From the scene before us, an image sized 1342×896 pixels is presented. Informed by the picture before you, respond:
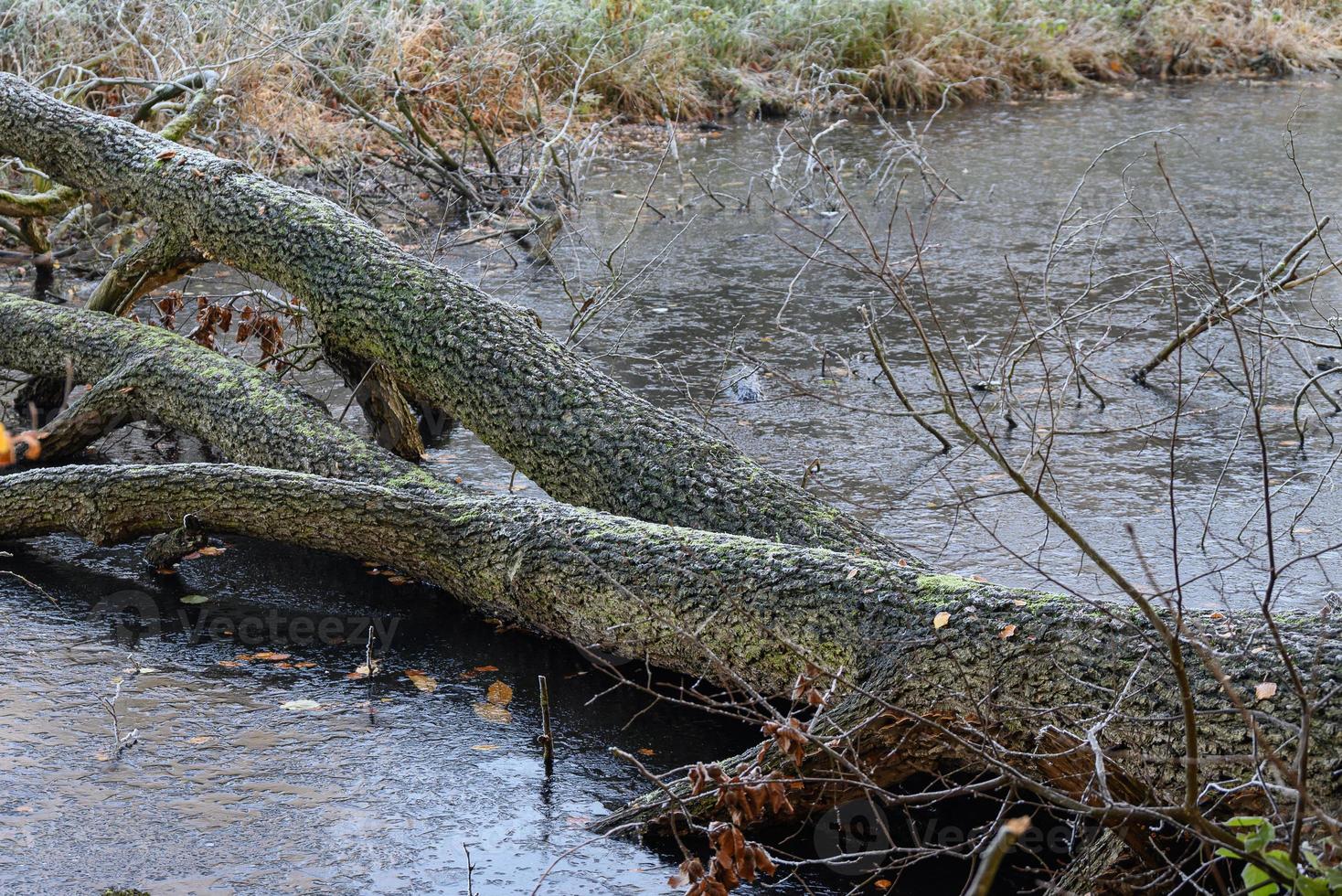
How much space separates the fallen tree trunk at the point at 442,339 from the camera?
484 cm

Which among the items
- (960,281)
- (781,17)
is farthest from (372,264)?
(781,17)

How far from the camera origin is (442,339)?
5.43m

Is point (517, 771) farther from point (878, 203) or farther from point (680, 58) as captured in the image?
point (680, 58)

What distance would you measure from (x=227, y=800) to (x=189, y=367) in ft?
8.85

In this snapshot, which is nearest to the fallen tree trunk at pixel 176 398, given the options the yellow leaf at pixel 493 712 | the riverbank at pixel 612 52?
the yellow leaf at pixel 493 712

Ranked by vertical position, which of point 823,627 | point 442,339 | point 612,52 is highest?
point 612,52

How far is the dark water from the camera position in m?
3.63

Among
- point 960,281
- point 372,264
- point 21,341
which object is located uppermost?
point 372,264

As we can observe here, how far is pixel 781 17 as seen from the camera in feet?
58.6
